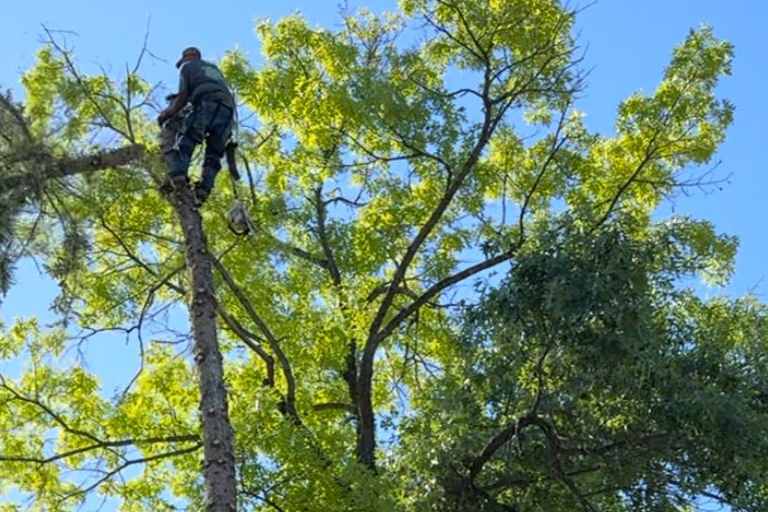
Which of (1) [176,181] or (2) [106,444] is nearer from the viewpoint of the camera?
(1) [176,181]

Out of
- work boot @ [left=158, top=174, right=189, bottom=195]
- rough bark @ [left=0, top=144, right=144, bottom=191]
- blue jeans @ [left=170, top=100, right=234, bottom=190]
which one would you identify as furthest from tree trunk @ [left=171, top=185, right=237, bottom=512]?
rough bark @ [left=0, top=144, right=144, bottom=191]

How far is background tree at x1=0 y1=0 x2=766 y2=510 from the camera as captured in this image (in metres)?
8.29

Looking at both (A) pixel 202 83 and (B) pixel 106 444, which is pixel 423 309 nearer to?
(B) pixel 106 444

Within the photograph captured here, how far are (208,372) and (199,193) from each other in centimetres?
118

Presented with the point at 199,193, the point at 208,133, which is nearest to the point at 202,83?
the point at 208,133

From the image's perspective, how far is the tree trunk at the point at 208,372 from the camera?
217 inches

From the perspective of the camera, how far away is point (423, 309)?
13.9 meters

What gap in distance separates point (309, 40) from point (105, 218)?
3578 mm

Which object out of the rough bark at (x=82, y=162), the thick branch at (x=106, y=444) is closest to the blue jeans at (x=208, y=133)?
the rough bark at (x=82, y=162)

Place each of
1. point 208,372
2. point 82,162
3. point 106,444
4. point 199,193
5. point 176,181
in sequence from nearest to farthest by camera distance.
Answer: point 208,372
point 176,181
point 199,193
point 82,162
point 106,444

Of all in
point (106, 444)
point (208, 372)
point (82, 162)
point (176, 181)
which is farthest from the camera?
point (106, 444)

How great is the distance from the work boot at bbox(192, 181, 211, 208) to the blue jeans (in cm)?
2

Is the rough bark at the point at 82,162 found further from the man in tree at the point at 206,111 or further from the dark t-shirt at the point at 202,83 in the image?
the dark t-shirt at the point at 202,83

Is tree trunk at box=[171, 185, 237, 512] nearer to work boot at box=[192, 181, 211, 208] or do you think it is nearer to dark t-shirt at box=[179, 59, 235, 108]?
work boot at box=[192, 181, 211, 208]
